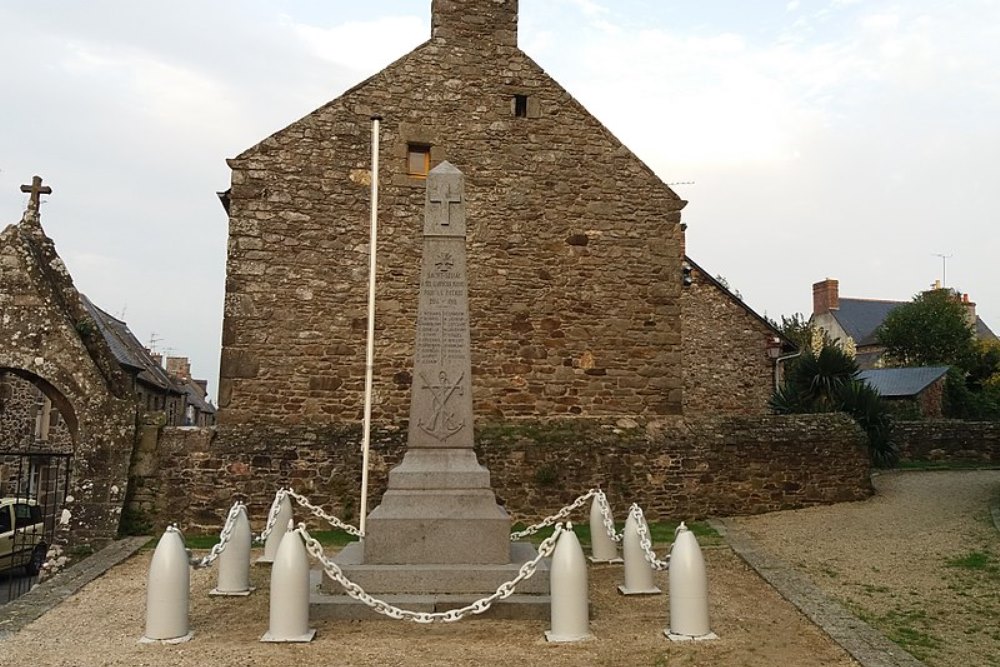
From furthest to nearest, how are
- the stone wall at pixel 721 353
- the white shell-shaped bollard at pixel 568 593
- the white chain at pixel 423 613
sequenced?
the stone wall at pixel 721 353 → the white shell-shaped bollard at pixel 568 593 → the white chain at pixel 423 613

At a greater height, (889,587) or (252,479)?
(252,479)

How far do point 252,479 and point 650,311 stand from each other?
673 centimetres

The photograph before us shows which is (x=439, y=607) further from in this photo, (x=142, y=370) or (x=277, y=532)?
(x=142, y=370)

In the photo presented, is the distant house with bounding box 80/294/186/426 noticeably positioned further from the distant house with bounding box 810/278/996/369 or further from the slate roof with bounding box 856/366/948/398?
the distant house with bounding box 810/278/996/369

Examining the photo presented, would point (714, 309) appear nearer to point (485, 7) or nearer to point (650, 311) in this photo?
point (650, 311)

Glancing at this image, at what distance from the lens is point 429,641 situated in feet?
17.8

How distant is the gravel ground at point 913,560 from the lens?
5719mm

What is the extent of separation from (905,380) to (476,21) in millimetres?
24280

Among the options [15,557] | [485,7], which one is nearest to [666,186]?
[485,7]

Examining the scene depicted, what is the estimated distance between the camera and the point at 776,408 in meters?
16.3

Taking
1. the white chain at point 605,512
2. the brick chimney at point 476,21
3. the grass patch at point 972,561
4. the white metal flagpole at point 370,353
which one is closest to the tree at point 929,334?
the brick chimney at point 476,21

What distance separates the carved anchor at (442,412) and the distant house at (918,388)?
950 inches

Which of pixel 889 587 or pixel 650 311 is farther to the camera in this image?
pixel 650 311

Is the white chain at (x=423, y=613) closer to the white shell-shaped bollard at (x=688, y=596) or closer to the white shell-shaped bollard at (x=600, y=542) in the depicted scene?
the white shell-shaped bollard at (x=688, y=596)
